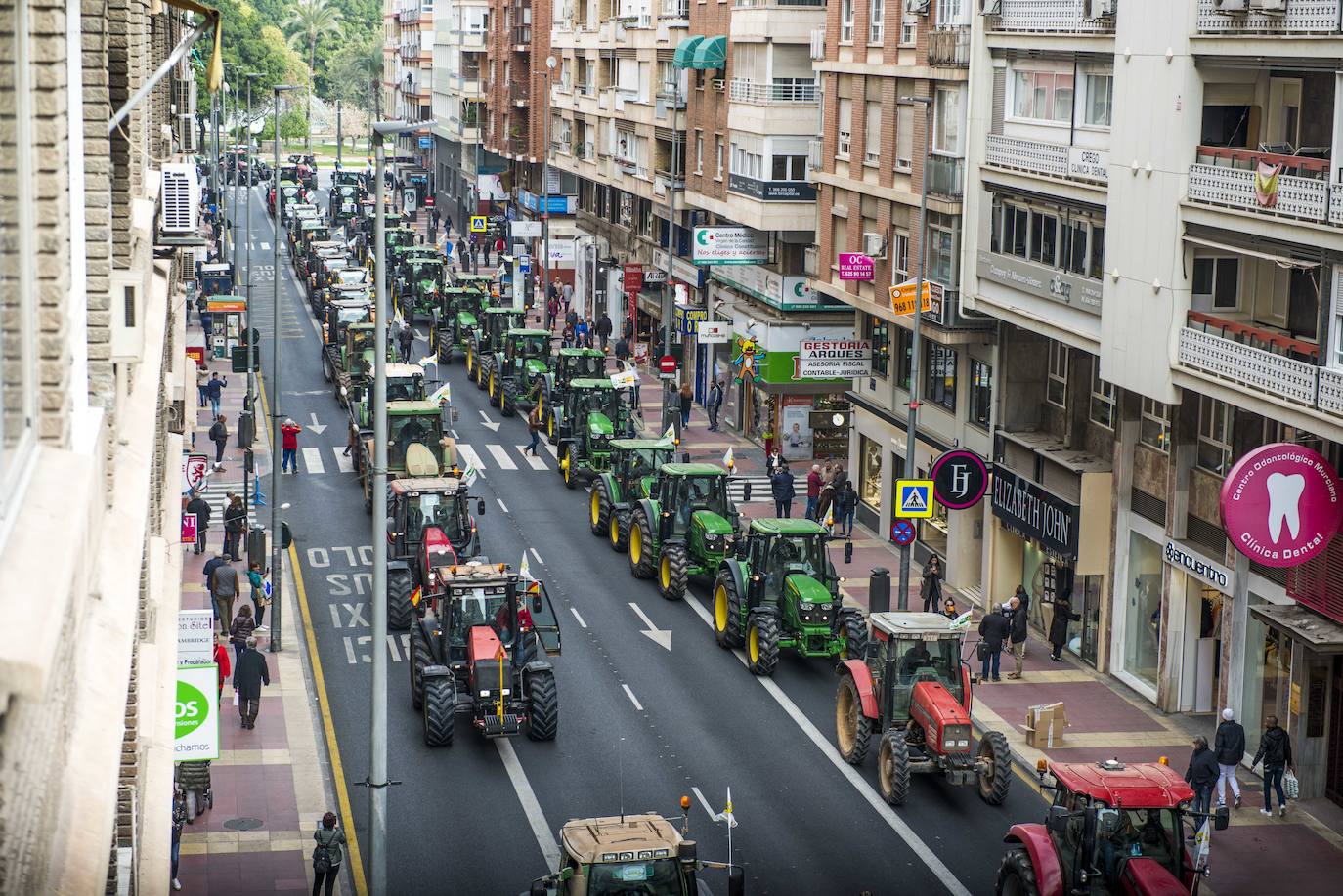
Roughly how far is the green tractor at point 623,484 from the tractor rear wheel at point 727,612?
306 inches

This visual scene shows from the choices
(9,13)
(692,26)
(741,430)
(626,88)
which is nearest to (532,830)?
(9,13)

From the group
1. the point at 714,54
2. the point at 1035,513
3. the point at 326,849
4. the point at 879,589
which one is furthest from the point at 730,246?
the point at 326,849

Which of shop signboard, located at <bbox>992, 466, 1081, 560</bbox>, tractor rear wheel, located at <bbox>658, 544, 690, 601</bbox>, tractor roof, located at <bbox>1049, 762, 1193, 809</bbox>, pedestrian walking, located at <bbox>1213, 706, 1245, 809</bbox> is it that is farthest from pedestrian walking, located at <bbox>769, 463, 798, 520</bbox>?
tractor roof, located at <bbox>1049, 762, 1193, 809</bbox>

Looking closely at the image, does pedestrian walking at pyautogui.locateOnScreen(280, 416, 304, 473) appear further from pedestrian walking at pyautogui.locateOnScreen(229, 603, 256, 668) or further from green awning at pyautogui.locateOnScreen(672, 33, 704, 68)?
green awning at pyautogui.locateOnScreen(672, 33, 704, 68)

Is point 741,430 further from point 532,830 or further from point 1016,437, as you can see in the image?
point 532,830

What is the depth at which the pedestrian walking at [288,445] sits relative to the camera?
49.5 m

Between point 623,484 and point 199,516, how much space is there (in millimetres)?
10530

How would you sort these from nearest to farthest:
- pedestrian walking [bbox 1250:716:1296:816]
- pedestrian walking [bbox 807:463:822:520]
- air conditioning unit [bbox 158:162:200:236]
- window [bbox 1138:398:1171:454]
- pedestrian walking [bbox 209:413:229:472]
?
air conditioning unit [bbox 158:162:200:236] → pedestrian walking [bbox 1250:716:1296:816] → window [bbox 1138:398:1171:454] → pedestrian walking [bbox 807:463:822:520] → pedestrian walking [bbox 209:413:229:472]

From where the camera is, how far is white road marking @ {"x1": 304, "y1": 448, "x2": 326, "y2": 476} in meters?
53.9

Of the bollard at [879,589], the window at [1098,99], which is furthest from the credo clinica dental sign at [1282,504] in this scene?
the bollard at [879,589]

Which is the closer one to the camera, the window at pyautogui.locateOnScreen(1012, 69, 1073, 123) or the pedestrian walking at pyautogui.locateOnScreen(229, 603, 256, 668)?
the pedestrian walking at pyautogui.locateOnScreen(229, 603, 256, 668)

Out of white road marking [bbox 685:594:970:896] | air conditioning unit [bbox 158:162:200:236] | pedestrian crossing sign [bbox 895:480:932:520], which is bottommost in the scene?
white road marking [bbox 685:594:970:896]

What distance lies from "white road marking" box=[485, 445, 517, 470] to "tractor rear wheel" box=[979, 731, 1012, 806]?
Result: 2944 centimetres

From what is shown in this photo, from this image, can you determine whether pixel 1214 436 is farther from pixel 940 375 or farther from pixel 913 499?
pixel 940 375
